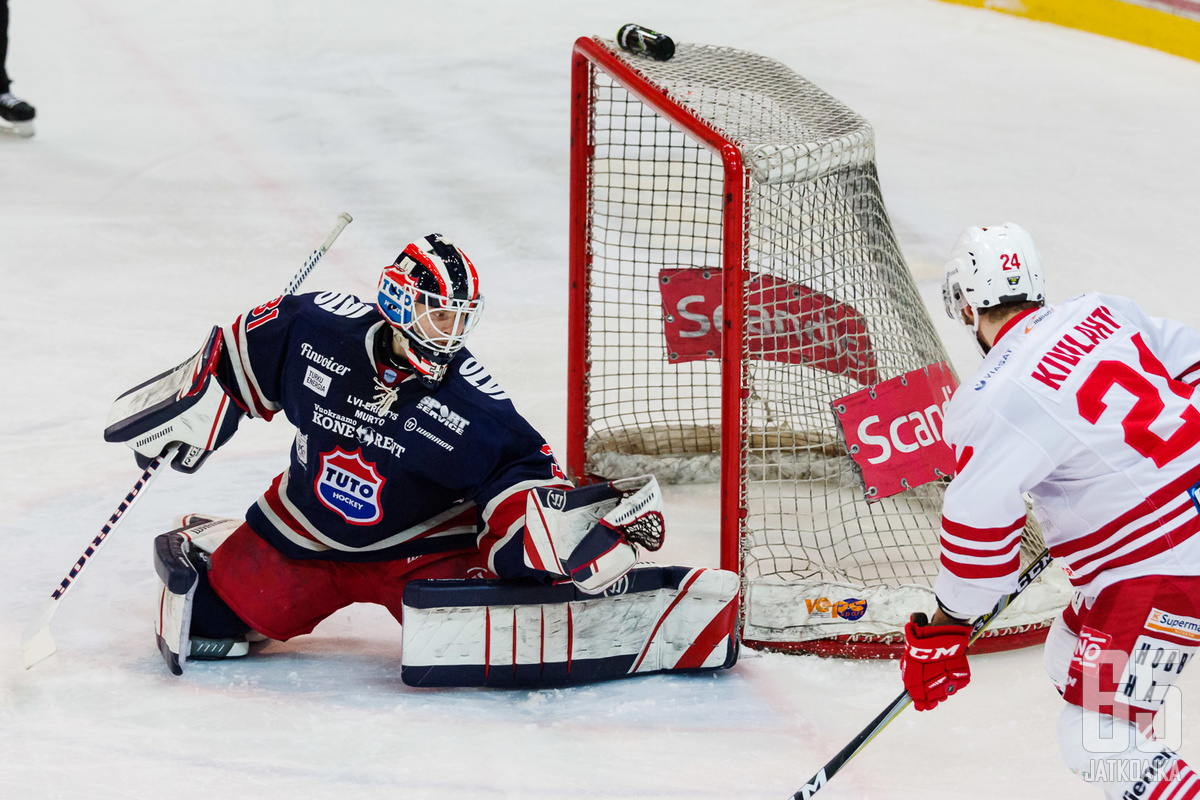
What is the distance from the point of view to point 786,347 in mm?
3273

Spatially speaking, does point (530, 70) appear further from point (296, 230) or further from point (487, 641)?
point (487, 641)

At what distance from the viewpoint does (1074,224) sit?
5656 millimetres

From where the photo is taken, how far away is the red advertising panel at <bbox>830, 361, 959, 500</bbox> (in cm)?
295

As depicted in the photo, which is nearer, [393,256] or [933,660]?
[933,660]

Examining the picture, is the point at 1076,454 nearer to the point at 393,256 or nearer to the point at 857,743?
the point at 857,743

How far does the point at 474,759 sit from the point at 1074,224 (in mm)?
4026

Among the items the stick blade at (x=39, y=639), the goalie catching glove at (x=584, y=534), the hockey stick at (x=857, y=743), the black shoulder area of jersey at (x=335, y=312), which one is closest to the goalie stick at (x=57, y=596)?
the stick blade at (x=39, y=639)

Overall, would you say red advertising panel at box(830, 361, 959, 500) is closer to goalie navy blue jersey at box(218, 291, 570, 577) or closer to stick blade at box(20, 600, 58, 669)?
goalie navy blue jersey at box(218, 291, 570, 577)

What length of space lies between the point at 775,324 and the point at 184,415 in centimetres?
→ 130

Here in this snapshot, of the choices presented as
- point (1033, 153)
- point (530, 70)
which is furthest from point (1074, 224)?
point (530, 70)

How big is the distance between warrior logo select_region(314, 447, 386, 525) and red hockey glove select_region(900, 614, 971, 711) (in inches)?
40.9

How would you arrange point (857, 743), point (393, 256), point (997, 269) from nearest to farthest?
1. point (997, 269)
2. point (857, 743)
3. point (393, 256)

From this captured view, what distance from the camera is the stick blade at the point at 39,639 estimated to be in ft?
9.05

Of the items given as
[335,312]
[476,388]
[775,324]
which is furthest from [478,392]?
[775,324]
